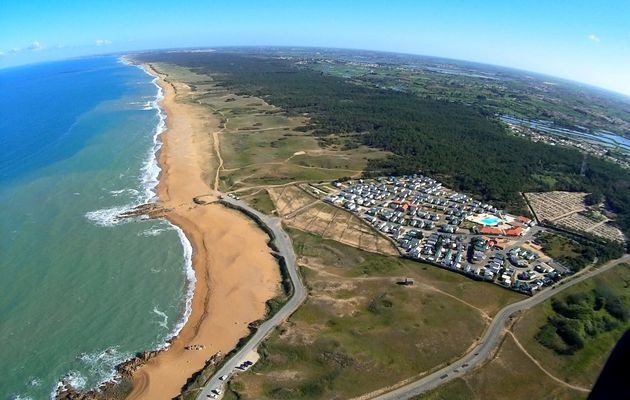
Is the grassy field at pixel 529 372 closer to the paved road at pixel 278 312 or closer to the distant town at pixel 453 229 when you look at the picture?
the distant town at pixel 453 229

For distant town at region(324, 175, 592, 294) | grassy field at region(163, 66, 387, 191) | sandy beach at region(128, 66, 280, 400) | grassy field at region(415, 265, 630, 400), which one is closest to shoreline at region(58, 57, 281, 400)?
sandy beach at region(128, 66, 280, 400)

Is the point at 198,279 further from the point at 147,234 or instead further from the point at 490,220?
the point at 490,220

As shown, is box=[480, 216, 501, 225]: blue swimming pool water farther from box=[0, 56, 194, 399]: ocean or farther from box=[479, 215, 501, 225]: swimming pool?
box=[0, 56, 194, 399]: ocean

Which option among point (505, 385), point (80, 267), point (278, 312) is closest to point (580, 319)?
point (505, 385)

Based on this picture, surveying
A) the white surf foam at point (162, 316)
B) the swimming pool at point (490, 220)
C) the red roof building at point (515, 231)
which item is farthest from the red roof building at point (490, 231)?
the white surf foam at point (162, 316)

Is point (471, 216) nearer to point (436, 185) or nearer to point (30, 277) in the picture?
point (436, 185)

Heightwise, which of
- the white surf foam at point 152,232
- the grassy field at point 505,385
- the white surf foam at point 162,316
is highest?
the white surf foam at point 152,232
